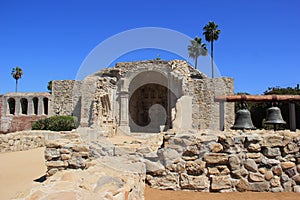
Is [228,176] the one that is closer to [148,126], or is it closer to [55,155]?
[55,155]

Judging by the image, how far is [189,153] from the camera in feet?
13.6

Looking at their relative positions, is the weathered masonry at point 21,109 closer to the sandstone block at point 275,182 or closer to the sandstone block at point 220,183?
the sandstone block at point 220,183

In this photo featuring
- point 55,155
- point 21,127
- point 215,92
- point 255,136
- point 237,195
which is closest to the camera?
point 237,195

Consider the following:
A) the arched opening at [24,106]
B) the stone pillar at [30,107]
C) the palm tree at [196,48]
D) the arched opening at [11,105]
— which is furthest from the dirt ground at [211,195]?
the palm tree at [196,48]

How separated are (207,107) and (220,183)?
37.1 ft

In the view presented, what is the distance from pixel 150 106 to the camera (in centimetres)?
1900

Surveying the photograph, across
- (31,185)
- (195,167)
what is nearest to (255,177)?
(195,167)

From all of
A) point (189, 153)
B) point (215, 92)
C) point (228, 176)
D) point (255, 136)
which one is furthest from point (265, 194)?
point (215, 92)

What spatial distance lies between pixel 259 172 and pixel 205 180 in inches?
36.4

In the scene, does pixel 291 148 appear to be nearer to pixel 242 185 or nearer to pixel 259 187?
pixel 259 187

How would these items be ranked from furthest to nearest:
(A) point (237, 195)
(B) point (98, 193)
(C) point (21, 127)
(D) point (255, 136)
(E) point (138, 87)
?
1. (C) point (21, 127)
2. (E) point (138, 87)
3. (D) point (255, 136)
4. (A) point (237, 195)
5. (B) point (98, 193)

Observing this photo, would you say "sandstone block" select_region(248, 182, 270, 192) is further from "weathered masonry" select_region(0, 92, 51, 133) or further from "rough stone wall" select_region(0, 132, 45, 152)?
"weathered masonry" select_region(0, 92, 51, 133)

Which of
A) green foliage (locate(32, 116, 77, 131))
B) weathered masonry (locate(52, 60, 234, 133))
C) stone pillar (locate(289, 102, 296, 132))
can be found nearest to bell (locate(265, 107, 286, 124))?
stone pillar (locate(289, 102, 296, 132))

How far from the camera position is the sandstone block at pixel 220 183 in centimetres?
400
